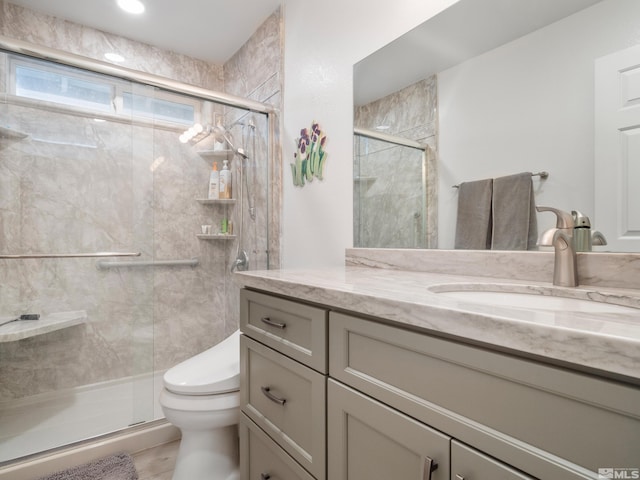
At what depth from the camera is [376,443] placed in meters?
0.63

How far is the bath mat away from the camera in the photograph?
4.64ft

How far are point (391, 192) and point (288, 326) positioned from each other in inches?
29.0

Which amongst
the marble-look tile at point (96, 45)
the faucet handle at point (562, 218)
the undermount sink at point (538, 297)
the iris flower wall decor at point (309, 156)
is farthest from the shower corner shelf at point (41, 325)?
the faucet handle at point (562, 218)

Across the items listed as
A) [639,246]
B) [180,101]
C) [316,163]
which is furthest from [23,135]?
[639,246]

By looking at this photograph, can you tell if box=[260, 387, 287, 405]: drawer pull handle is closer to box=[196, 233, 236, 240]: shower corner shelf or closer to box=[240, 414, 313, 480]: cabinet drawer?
box=[240, 414, 313, 480]: cabinet drawer

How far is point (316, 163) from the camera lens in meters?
1.74

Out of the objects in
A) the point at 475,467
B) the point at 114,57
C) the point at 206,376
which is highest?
the point at 114,57

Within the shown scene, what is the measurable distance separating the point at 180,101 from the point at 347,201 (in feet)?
4.68

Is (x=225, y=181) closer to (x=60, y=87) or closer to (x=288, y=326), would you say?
(x=60, y=87)

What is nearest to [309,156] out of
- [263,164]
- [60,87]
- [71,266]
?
[263,164]

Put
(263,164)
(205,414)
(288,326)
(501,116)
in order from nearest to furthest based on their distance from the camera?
(288,326)
(501,116)
(205,414)
(263,164)

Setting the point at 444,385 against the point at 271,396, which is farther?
the point at 271,396

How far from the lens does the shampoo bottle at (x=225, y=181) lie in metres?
2.38

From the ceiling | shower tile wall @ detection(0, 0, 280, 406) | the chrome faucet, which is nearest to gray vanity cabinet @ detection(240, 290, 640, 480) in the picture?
the chrome faucet
